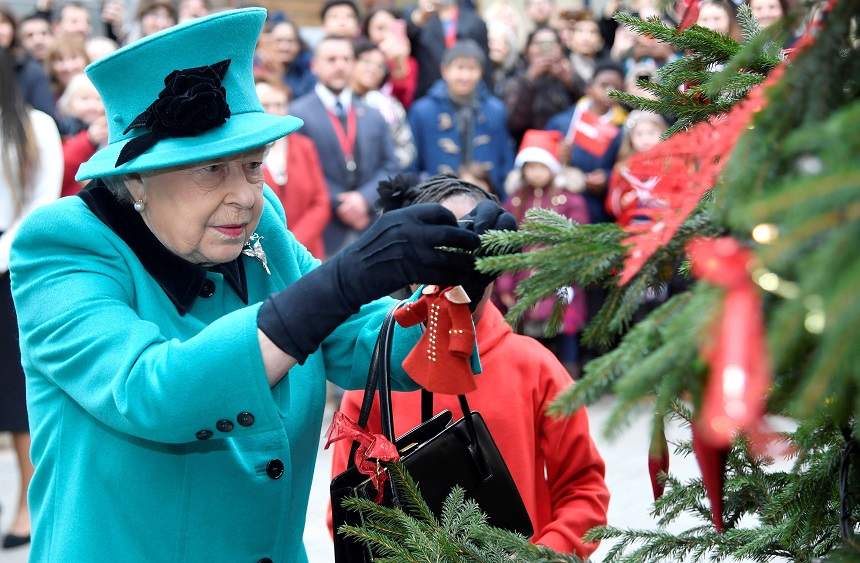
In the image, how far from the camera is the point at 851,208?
0.82m

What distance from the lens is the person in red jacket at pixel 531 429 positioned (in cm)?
246

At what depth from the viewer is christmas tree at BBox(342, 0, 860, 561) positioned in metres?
0.83

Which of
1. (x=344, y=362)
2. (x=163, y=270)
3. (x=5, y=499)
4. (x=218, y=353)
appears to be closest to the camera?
(x=218, y=353)

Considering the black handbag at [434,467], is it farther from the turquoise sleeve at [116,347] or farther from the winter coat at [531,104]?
the winter coat at [531,104]

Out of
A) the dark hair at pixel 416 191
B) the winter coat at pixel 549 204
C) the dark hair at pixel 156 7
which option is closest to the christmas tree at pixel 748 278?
the dark hair at pixel 416 191

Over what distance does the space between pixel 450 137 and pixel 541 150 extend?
1024 mm

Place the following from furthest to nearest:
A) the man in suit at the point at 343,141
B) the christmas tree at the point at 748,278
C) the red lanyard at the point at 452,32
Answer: the red lanyard at the point at 452,32 → the man in suit at the point at 343,141 → the christmas tree at the point at 748,278

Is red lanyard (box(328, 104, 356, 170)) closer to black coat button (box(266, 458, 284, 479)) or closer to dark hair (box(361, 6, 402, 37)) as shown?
dark hair (box(361, 6, 402, 37))

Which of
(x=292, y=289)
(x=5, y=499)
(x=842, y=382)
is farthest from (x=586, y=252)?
(x=5, y=499)

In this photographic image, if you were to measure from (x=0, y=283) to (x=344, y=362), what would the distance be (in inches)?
117

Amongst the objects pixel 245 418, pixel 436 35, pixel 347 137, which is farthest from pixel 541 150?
pixel 245 418

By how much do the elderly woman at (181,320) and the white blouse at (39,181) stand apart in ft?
9.31

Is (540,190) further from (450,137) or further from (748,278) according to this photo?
(748,278)

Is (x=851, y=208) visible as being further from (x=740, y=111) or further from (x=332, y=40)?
(x=332, y=40)
